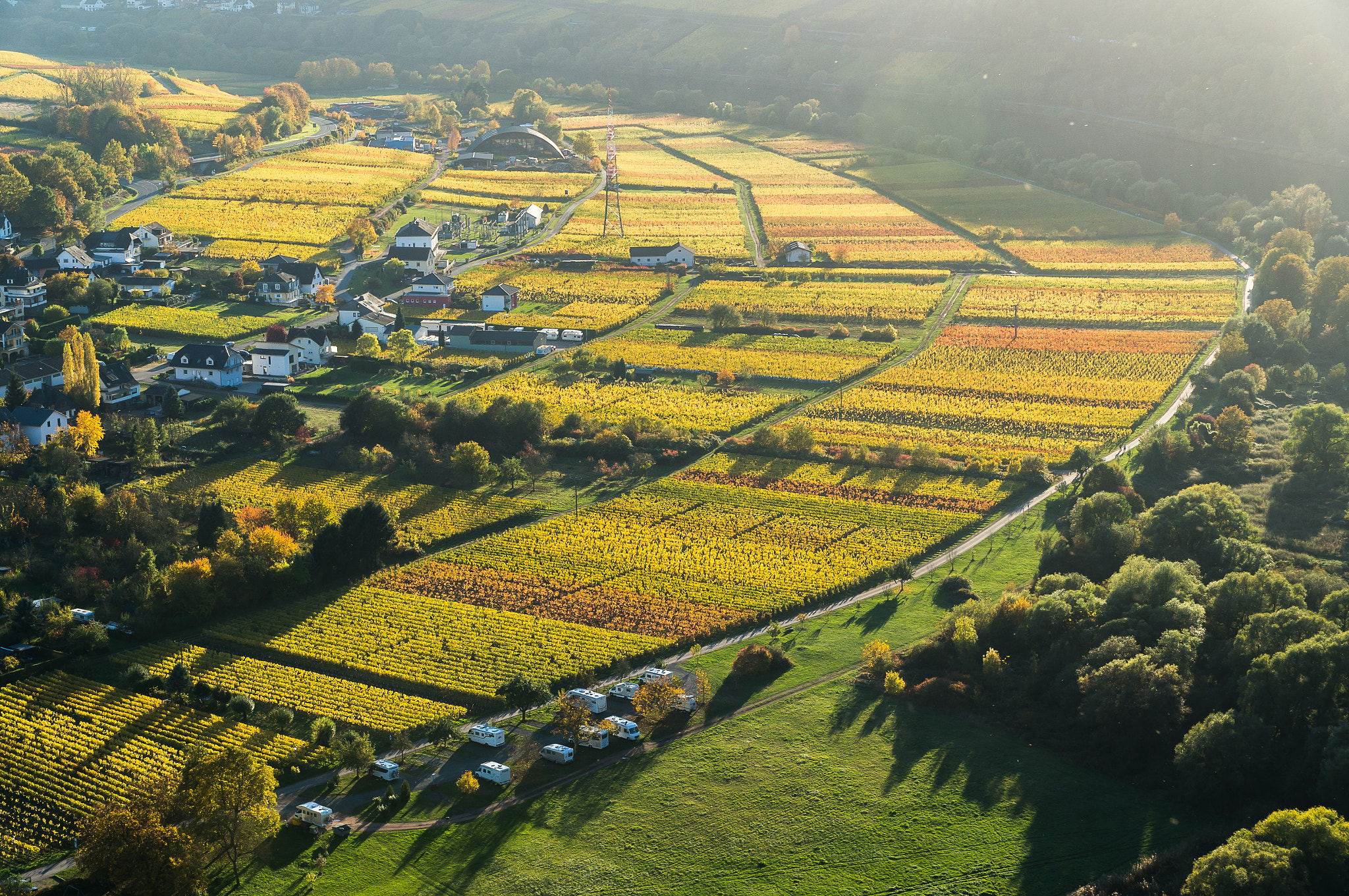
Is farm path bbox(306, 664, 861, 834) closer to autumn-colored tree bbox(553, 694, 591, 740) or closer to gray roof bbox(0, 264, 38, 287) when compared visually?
autumn-colored tree bbox(553, 694, 591, 740)

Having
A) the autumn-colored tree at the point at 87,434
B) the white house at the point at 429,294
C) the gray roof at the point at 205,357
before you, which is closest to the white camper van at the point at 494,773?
the autumn-colored tree at the point at 87,434

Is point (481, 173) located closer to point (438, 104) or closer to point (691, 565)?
point (438, 104)

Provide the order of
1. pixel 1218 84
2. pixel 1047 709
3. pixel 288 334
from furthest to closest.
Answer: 1. pixel 1218 84
2. pixel 288 334
3. pixel 1047 709

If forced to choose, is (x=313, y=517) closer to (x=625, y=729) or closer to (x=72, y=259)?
(x=625, y=729)

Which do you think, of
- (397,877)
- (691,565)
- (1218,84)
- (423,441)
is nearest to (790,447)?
(691,565)

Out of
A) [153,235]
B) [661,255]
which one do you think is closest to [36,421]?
[153,235]

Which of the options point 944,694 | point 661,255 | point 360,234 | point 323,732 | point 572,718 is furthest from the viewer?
point 360,234
